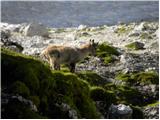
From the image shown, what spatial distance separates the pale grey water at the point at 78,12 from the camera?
89.5 m

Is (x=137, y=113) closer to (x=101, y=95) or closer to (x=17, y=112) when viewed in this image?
(x=101, y=95)

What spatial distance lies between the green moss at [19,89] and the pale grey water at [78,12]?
Result: 7142cm

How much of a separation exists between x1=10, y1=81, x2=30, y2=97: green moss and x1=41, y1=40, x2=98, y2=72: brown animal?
774cm

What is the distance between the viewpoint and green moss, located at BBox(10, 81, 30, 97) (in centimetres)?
1193

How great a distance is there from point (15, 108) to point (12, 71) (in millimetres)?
1428

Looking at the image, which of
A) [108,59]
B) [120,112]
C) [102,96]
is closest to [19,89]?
[120,112]

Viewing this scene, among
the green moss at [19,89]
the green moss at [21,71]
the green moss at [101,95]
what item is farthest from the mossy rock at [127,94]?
the green moss at [19,89]

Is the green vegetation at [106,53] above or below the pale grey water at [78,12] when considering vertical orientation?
above

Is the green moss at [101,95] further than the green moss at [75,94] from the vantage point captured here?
Yes

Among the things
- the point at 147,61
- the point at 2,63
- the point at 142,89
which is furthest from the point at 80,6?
the point at 2,63

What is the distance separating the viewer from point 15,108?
11.3 meters

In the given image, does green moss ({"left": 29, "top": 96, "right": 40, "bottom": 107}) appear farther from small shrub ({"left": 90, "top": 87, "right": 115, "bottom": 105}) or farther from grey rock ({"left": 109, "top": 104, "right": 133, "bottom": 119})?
small shrub ({"left": 90, "top": 87, "right": 115, "bottom": 105})

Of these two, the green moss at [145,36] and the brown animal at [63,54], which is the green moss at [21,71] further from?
the green moss at [145,36]

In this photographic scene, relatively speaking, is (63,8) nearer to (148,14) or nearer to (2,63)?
(148,14)
